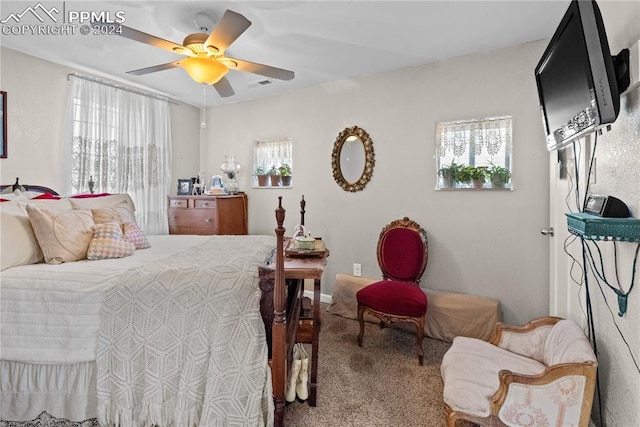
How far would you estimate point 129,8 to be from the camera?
2180 millimetres

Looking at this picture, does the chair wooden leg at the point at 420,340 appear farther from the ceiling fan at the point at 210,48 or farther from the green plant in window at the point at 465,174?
the ceiling fan at the point at 210,48

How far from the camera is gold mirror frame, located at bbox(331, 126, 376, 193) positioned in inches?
137

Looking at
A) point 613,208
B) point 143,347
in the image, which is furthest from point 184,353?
point 613,208

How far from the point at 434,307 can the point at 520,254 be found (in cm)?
87

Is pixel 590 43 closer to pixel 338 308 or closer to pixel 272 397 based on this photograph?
pixel 272 397

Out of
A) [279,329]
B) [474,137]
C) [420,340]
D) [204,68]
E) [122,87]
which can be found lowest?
[420,340]

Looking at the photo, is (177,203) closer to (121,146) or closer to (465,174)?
(121,146)

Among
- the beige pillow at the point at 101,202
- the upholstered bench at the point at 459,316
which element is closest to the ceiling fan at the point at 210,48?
the beige pillow at the point at 101,202

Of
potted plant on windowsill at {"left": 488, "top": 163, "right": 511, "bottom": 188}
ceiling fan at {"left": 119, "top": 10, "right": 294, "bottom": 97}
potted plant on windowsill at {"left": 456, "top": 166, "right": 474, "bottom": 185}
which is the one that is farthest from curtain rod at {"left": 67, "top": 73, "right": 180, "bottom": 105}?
potted plant on windowsill at {"left": 488, "top": 163, "right": 511, "bottom": 188}

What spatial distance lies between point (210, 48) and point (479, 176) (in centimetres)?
245

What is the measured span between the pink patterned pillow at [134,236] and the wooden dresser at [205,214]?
141cm

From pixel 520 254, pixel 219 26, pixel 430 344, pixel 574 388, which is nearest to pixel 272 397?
pixel 574 388

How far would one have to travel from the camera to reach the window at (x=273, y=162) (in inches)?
161

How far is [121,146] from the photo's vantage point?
12.1 ft
